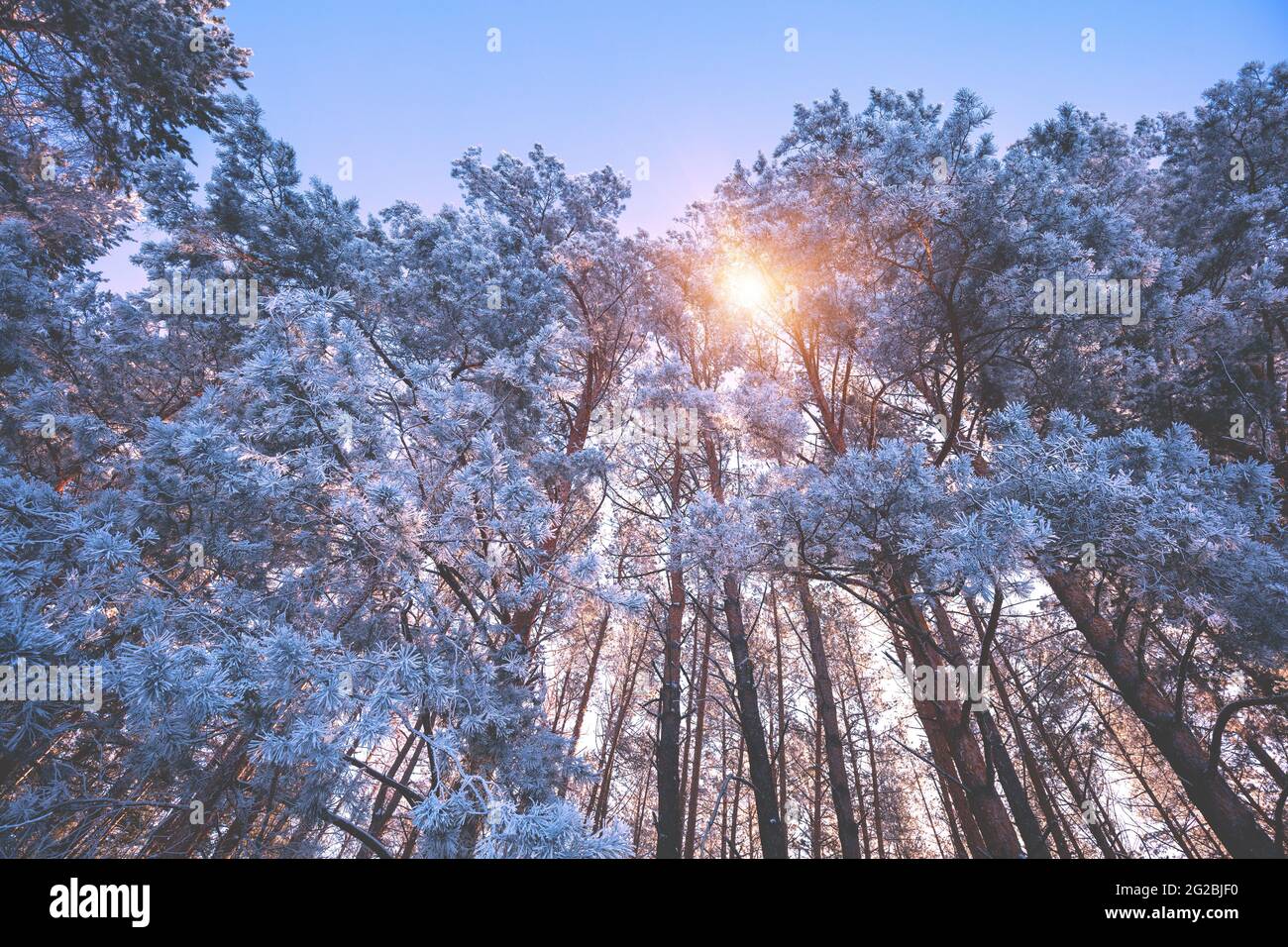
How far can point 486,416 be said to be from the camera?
5.43 meters

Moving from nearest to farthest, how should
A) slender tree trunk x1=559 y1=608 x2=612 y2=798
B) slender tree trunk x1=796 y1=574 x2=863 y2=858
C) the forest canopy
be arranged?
the forest canopy < slender tree trunk x1=796 y1=574 x2=863 y2=858 < slender tree trunk x1=559 y1=608 x2=612 y2=798

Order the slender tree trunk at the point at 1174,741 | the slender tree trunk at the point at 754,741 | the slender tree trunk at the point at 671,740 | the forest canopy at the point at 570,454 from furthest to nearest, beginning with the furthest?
1. the slender tree trunk at the point at 671,740
2. the slender tree trunk at the point at 754,741
3. the slender tree trunk at the point at 1174,741
4. the forest canopy at the point at 570,454

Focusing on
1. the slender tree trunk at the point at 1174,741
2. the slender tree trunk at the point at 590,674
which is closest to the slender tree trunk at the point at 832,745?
the slender tree trunk at the point at 1174,741

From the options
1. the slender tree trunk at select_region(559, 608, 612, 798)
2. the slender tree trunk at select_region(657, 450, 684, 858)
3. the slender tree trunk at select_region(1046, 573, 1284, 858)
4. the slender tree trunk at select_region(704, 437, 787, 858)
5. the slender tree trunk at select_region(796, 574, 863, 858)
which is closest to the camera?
the slender tree trunk at select_region(1046, 573, 1284, 858)

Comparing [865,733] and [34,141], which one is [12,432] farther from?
[865,733]

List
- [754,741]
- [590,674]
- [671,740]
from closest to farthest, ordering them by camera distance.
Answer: [754,741] < [671,740] < [590,674]

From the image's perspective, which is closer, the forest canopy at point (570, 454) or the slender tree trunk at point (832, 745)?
the forest canopy at point (570, 454)

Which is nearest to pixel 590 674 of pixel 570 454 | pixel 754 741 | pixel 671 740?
pixel 671 740

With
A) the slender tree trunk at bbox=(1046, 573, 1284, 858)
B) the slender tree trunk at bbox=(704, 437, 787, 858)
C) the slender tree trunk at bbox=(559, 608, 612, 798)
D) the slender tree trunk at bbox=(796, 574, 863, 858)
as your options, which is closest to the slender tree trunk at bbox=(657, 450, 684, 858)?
the slender tree trunk at bbox=(704, 437, 787, 858)

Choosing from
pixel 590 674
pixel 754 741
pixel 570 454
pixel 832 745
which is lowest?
pixel 832 745

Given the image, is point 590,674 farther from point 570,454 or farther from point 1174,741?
point 1174,741

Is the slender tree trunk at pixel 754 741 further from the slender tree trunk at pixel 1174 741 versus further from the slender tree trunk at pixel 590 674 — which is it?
the slender tree trunk at pixel 1174 741

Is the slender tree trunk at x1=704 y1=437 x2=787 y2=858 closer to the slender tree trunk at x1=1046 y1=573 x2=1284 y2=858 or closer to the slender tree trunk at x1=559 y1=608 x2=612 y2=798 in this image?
the slender tree trunk at x1=559 y1=608 x2=612 y2=798

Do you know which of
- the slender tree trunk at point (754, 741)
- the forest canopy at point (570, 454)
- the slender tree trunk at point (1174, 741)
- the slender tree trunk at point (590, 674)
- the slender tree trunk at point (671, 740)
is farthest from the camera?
the slender tree trunk at point (590, 674)
